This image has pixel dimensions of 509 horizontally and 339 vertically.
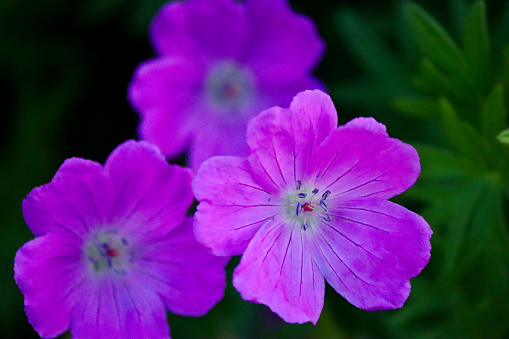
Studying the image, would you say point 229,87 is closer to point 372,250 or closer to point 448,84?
point 448,84

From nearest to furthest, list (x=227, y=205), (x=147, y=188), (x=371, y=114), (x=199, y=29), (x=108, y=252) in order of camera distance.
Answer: (x=227, y=205) < (x=147, y=188) < (x=108, y=252) < (x=199, y=29) < (x=371, y=114)

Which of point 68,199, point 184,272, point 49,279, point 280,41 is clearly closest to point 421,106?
point 280,41

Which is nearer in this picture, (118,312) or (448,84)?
(118,312)

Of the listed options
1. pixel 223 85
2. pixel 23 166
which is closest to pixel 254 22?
pixel 223 85

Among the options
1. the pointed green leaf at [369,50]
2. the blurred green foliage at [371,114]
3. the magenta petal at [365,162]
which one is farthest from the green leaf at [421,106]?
the magenta petal at [365,162]

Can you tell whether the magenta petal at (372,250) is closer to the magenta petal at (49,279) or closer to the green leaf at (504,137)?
the green leaf at (504,137)

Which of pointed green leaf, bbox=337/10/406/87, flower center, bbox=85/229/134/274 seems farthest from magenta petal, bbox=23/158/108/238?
pointed green leaf, bbox=337/10/406/87
